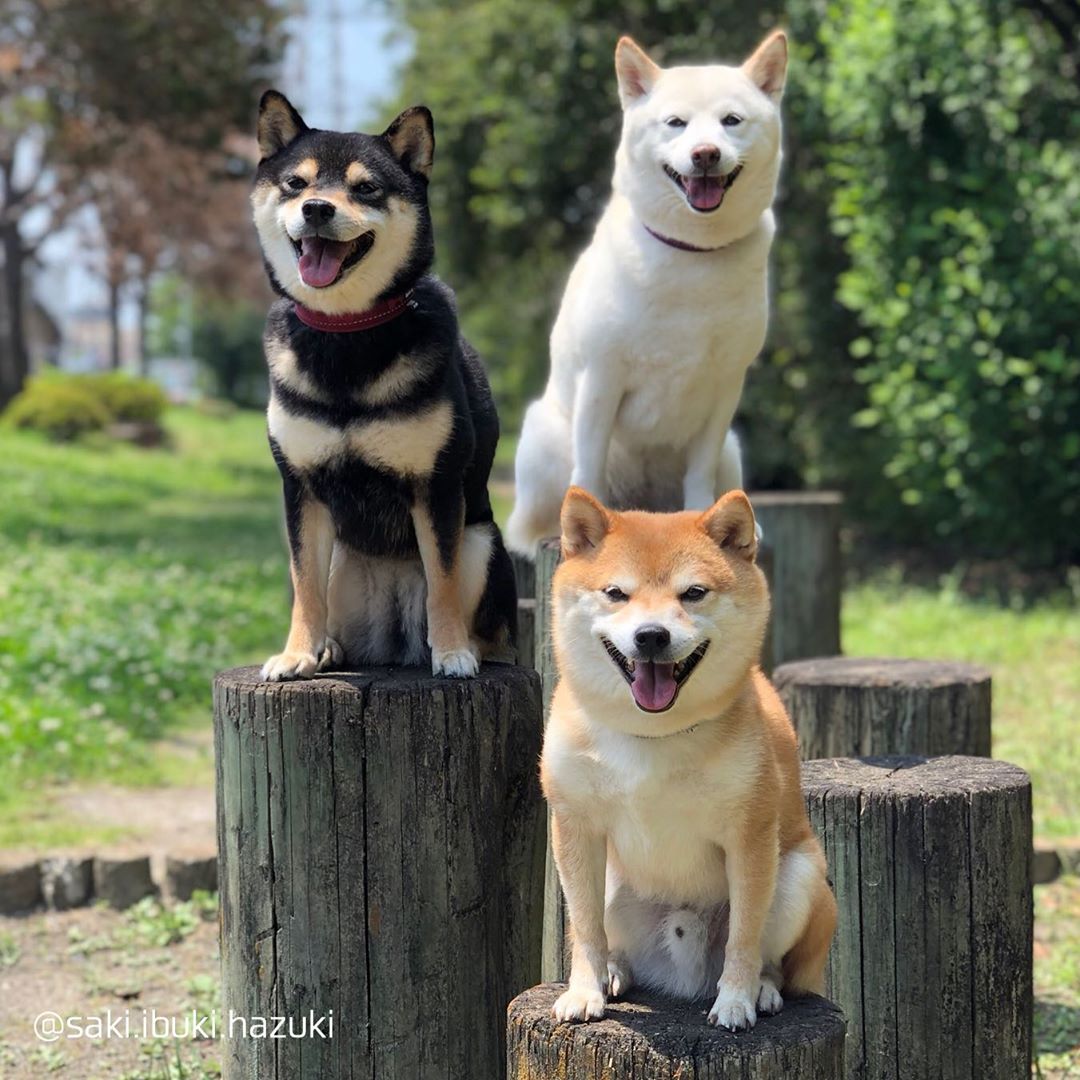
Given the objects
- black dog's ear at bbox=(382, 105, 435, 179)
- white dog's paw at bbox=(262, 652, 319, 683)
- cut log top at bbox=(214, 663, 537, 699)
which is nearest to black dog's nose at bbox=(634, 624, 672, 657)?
cut log top at bbox=(214, 663, 537, 699)

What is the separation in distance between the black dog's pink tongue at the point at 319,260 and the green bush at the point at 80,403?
18.4 meters

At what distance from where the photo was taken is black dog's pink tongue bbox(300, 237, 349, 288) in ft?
10.4

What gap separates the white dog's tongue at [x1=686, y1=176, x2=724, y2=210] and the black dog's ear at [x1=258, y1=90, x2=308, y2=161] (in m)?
1.00

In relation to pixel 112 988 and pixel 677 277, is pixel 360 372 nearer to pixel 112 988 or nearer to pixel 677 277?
pixel 677 277

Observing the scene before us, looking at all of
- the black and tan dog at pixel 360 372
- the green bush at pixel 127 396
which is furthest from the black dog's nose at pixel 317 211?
the green bush at pixel 127 396

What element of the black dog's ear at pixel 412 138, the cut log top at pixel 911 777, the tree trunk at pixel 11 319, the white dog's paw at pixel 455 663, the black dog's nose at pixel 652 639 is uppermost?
the tree trunk at pixel 11 319

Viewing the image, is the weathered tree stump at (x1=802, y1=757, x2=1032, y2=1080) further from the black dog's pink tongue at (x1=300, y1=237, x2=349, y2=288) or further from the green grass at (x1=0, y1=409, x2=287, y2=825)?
the green grass at (x1=0, y1=409, x2=287, y2=825)

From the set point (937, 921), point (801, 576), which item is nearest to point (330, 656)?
point (937, 921)

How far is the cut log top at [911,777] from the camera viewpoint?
11.5 feet

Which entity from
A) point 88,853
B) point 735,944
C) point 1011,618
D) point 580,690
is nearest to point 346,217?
point 580,690

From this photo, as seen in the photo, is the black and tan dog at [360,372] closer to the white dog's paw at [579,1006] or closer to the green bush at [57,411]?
the white dog's paw at [579,1006]

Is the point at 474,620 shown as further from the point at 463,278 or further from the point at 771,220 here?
the point at 463,278

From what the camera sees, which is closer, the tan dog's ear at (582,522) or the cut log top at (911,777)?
the tan dog's ear at (582,522)

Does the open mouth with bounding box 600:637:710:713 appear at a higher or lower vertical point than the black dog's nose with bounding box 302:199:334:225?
lower
